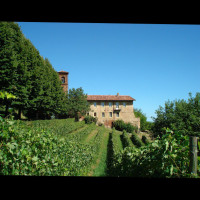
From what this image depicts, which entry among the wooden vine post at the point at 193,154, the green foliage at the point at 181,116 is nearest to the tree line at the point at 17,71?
the wooden vine post at the point at 193,154

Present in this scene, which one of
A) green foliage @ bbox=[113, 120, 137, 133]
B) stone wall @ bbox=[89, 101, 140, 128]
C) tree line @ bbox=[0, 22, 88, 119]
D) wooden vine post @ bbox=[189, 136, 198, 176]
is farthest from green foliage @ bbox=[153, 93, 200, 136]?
wooden vine post @ bbox=[189, 136, 198, 176]

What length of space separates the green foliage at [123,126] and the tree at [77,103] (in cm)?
870

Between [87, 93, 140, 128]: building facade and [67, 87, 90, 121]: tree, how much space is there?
4.08m

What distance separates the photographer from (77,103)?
133 ft

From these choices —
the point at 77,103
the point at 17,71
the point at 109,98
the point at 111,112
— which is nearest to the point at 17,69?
the point at 17,71

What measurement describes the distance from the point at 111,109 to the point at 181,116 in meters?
21.2

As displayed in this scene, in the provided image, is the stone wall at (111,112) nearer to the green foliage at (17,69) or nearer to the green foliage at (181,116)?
the green foliage at (181,116)

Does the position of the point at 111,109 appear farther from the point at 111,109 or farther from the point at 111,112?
the point at 111,112

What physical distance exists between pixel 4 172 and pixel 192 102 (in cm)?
3218

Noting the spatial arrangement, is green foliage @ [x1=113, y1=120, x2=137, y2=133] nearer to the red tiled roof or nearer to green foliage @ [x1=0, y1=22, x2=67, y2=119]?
the red tiled roof

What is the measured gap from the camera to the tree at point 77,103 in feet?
131
